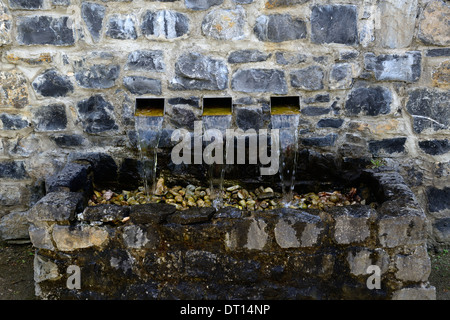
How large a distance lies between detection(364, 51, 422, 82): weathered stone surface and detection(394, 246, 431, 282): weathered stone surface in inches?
47.1

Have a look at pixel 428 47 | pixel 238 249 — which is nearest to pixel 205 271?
pixel 238 249

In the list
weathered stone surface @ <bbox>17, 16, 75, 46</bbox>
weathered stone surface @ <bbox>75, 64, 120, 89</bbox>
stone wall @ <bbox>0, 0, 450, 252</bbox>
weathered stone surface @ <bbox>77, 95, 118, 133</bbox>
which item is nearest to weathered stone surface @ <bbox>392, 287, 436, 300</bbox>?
stone wall @ <bbox>0, 0, 450, 252</bbox>

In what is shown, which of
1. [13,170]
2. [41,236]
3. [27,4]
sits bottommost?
[41,236]

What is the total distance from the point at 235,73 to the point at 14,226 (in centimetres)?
192

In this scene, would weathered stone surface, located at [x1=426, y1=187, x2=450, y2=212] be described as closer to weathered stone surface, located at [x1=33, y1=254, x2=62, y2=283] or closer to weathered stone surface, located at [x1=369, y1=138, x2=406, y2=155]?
weathered stone surface, located at [x1=369, y1=138, x2=406, y2=155]

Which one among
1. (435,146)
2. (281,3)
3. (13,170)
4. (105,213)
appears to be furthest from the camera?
(13,170)

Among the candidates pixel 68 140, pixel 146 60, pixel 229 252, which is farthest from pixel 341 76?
pixel 68 140

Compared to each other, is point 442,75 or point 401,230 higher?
point 442,75

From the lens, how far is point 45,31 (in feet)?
10.3

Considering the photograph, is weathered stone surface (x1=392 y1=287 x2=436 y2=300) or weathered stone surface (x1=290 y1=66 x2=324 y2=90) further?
weathered stone surface (x1=290 y1=66 x2=324 y2=90)

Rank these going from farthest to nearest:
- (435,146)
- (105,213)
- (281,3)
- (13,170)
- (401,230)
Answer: (13,170)
(435,146)
(281,3)
(105,213)
(401,230)

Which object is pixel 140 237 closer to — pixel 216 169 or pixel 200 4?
pixel 216 169

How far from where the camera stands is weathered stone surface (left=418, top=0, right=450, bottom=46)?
3045mm

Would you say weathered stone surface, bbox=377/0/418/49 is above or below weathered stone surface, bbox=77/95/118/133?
above
